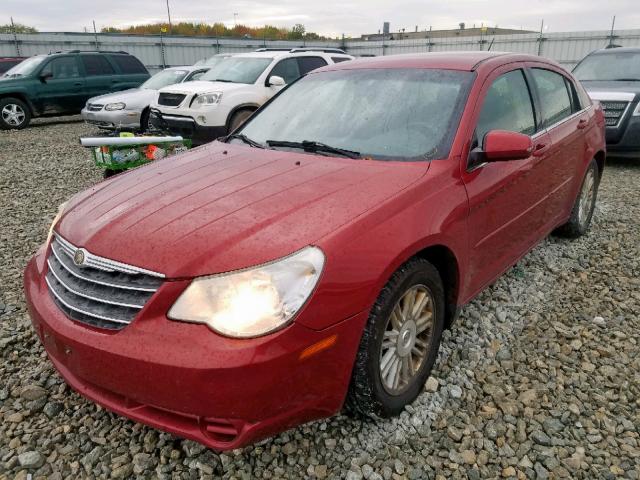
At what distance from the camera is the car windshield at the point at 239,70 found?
9719mm

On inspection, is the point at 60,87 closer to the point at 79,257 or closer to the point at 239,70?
the point at 239,70

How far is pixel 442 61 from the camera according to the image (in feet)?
10.5

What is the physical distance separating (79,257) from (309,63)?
891 centimetres

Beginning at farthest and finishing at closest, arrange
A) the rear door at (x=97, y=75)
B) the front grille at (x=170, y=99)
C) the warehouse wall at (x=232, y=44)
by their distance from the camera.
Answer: the warehouse wall at (x=232, y=44) < the rear door at (x=97, y=75) < the front grille at (x=170, y=99)

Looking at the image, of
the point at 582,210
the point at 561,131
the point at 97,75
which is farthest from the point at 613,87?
the point at 97,75

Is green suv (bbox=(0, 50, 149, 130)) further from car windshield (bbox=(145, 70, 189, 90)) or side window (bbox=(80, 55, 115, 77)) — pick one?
car windshield (bbox=(145, 70, 189, 90))

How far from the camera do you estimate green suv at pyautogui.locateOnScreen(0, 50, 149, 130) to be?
495 inches

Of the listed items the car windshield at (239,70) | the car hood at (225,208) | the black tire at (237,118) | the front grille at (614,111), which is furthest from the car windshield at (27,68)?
the front grille at (614,111)

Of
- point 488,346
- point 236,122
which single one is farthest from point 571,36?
point 488,346

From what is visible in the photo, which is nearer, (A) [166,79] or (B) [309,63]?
(B) [309,63]

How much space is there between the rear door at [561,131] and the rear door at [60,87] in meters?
12.7

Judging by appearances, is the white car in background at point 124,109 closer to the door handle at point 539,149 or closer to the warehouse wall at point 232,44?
the door handle at point 539,149

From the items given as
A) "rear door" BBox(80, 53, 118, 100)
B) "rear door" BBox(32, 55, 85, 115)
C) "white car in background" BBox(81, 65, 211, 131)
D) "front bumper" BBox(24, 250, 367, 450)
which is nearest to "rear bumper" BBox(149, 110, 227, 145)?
"white car in background" BBox(81, 65, 211, 131)

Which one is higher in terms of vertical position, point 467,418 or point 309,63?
point 309,63
